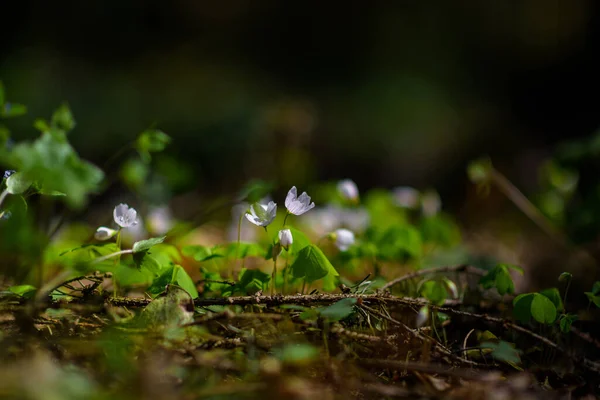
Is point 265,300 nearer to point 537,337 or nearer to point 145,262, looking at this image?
point 145,262

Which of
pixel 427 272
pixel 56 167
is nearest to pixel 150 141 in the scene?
pixel 56 167

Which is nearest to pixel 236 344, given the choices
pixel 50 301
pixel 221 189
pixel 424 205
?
pixel 50 301

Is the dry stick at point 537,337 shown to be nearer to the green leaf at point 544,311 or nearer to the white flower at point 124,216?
the green leaf at point 544,311

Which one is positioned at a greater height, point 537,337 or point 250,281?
point 250,281

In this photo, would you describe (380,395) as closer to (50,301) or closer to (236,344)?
(236,344)

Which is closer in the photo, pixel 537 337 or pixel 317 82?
pixel 537 337

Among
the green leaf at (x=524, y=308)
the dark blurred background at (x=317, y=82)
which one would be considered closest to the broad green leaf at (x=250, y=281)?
the green leaf at (x=524, y=308)

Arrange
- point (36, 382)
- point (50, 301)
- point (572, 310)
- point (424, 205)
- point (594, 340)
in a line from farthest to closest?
point (424, 205) → point (572, 310) → point (594, 340) → point (50, 301) → point (36, 382)
